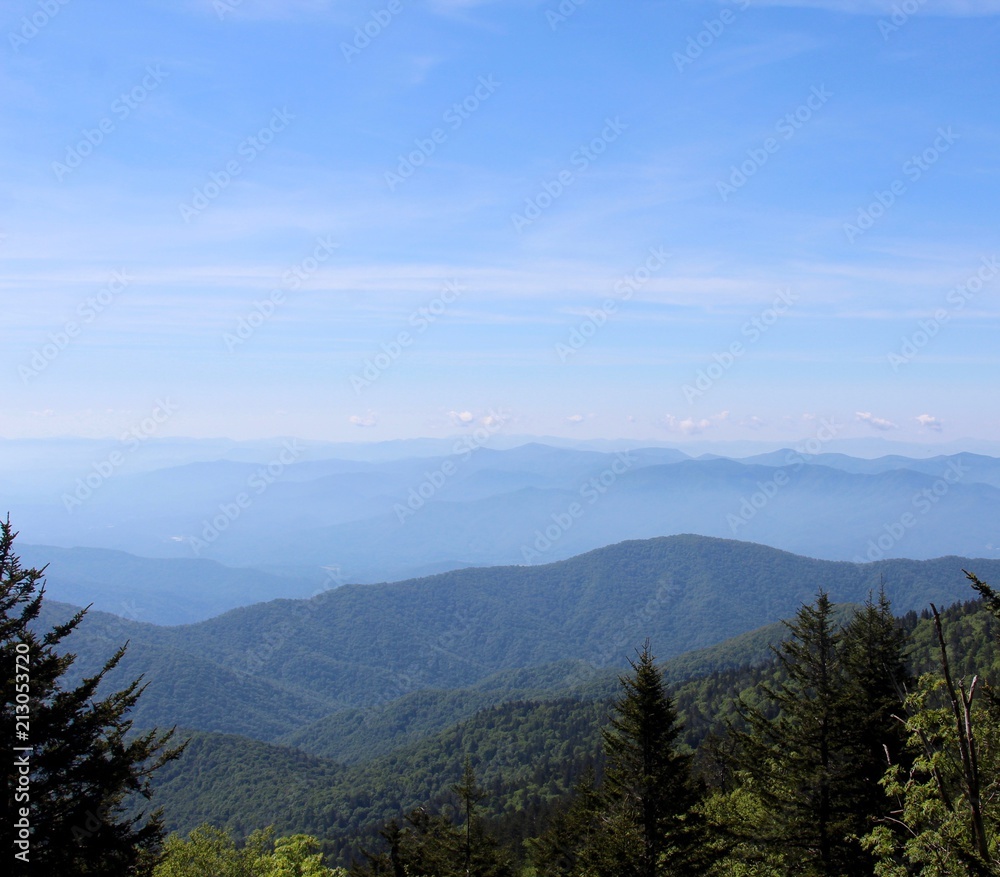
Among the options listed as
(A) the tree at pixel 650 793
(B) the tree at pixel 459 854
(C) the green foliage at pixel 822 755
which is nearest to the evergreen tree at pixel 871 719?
(C) the green foliage at pixel 822 755

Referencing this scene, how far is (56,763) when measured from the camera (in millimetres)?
11297

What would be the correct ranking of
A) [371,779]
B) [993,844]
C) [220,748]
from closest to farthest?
[993,844], [371,779], [220,748]

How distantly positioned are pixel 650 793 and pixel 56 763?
12.9 m

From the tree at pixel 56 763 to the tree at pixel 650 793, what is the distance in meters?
10.5

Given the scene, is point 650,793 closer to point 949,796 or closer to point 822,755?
point 822,755

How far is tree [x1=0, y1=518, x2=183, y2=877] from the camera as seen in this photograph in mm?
10711

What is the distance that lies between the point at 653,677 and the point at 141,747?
1174 centimetres

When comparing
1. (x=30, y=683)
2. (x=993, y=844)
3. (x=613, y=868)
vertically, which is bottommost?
(x=613, y=868)

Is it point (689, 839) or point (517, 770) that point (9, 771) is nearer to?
point (689, 839)

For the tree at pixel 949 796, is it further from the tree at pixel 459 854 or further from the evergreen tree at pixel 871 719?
the tree at pixel 459 854

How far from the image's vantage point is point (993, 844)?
956 cm

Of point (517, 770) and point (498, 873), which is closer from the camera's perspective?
point (498, 873)

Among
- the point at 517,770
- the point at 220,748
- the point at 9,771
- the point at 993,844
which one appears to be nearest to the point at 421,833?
the point at 9,771

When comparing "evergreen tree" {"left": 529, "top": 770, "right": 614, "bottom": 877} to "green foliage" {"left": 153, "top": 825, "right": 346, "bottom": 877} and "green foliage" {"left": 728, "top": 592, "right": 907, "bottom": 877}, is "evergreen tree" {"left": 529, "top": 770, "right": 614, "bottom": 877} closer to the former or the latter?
"green foliage" {"left": 728, "top": 592, "right": 907, "bottom": 877}
